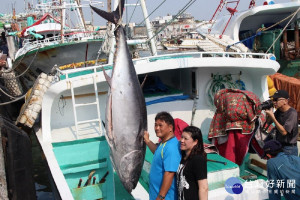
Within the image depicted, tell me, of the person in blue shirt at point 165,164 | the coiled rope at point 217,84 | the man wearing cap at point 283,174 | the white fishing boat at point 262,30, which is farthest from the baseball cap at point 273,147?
the white fishing boat at point 262,30

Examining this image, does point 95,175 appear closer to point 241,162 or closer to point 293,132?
point 241,162

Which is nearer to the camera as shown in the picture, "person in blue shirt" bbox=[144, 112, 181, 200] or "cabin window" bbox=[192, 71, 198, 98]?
"person in blue shirt" bbox=[144, 112, 181, 200]

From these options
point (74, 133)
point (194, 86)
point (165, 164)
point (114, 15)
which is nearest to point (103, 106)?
point (74, 133)

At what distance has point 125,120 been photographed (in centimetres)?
264

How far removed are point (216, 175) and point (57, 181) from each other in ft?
6.77

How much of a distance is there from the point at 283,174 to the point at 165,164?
4.18 ft

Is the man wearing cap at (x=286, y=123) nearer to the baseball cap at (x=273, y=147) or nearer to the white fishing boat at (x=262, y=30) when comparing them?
→ the baseball cap at (x=273, y=147)

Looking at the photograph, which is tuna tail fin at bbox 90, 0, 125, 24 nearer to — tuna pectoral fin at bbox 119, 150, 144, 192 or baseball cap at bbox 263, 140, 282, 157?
tuna pectoral fin at bbox 119, 150, 144, 192

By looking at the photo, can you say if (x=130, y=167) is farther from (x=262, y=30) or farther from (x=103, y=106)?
(x=262, y=30)

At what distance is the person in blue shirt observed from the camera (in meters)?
2.29

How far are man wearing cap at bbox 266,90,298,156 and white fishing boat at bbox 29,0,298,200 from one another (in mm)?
562

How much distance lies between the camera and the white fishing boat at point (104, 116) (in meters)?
3.78

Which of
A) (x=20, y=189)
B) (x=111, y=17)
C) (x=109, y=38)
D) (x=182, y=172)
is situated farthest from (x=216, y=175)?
(x=109, y=38)

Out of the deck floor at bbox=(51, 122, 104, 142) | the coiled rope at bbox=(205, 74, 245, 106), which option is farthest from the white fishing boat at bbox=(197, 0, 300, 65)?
the deck floor at bbox=(51, 122, 104, 142)
